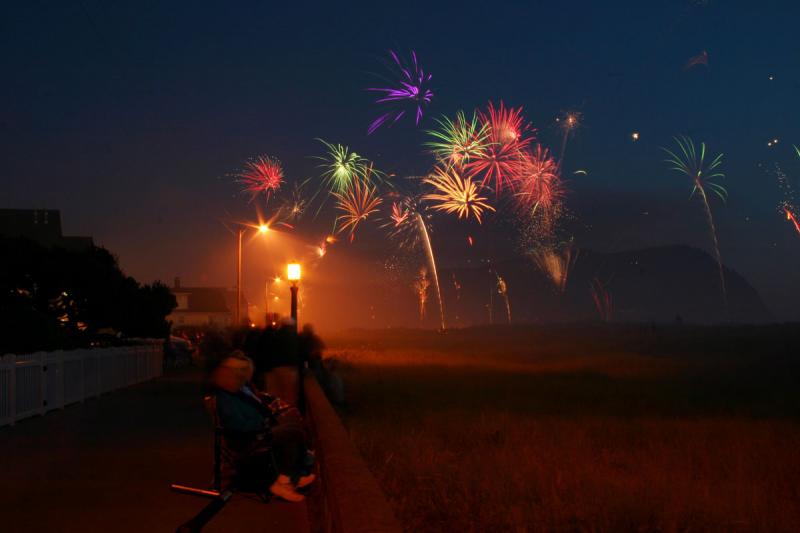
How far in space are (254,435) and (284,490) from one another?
0.58 meters

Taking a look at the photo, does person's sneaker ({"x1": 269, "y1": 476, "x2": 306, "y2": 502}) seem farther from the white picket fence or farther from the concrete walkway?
the white picket fence

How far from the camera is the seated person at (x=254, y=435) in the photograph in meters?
9.33

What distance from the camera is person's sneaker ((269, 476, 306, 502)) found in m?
9.34

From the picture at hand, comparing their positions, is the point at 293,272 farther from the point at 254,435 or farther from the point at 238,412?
the point at 254,435

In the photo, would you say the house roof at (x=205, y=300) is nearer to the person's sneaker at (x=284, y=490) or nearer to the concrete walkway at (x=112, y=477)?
the concrete walkway at (x=112, y=477)

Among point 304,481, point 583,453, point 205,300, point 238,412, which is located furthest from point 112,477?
point 205,300

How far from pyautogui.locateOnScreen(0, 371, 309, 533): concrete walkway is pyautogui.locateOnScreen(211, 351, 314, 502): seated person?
437 mm

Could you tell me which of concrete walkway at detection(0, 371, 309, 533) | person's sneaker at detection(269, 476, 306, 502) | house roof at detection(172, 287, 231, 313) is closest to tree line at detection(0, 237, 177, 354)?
concrete walkway at detection(0, 371, 309, 533)

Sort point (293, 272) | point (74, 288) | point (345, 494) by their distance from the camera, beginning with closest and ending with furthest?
point (345, 494) → point (293, 272) → point (74, 288)

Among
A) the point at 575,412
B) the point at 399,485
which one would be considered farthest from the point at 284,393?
the point at 575,412

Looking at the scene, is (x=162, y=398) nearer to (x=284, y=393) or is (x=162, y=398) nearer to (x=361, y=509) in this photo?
(x=284, y=393)

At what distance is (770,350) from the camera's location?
57.6m

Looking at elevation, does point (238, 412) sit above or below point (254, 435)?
above

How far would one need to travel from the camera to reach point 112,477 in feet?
39.2
